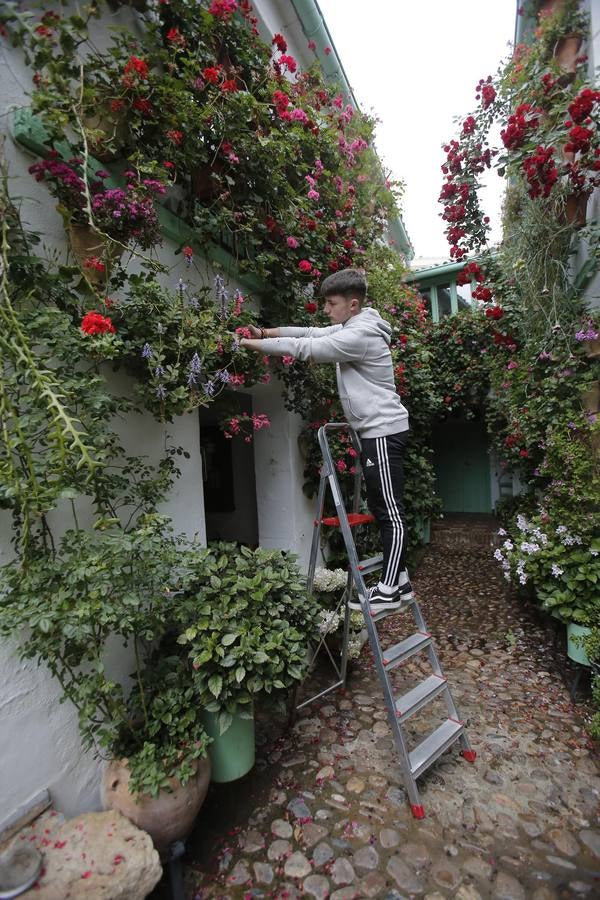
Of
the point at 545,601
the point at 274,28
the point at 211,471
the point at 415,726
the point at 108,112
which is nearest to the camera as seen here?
the point at 108,112

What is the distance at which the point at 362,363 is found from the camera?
2430 millimetres

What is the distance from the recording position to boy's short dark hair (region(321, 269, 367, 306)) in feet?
7.95

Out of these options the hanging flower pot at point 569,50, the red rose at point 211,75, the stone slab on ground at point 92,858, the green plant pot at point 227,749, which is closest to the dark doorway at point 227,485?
the green plant pot at point 227,749

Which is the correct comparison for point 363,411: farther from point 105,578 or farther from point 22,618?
point 22,618

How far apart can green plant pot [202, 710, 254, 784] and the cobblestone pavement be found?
0.21m

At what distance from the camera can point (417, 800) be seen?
1951 millimetres

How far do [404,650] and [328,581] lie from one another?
106 cm

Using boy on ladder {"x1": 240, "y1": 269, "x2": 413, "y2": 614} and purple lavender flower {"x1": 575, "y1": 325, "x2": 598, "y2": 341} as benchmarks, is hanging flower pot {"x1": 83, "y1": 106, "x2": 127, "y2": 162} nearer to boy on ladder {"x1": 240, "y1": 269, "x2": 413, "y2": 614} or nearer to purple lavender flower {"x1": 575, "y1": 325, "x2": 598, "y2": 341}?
boy on ladder {"x1": 240, "y1": 269, "x2": 413, "y2": 614}

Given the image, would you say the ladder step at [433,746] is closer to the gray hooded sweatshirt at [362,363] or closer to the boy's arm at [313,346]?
the gray hooded sweatshirt at [362,363]

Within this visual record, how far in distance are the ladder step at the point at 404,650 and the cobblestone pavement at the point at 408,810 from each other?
634mm

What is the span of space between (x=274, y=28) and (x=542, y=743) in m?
6.38

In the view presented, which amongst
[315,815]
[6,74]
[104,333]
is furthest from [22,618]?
[6,74]

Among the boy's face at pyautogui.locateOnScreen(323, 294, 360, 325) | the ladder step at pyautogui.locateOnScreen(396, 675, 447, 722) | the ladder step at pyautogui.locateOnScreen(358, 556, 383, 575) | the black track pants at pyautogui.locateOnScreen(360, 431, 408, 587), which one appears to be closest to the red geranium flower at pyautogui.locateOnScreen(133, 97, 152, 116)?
the boy's face at pyautogui.locateOnScreen(323, 294, 360, 325)

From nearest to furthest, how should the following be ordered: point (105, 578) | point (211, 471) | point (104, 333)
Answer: point (105, 578), point (104, 333), point (211, 471)
